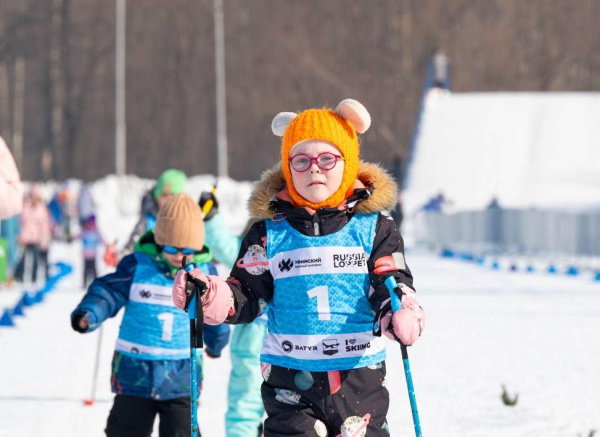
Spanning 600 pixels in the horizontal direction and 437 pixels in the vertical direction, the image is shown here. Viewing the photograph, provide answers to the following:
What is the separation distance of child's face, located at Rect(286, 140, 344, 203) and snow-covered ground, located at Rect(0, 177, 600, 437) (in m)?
2.57

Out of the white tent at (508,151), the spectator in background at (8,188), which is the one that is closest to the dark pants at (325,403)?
the spectator in background at (8,188)

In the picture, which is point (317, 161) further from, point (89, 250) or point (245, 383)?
point (89, 250)

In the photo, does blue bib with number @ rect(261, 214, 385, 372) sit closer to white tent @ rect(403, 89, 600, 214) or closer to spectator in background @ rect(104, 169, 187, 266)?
spectator in background @ rect(104, 169, 187, 266)

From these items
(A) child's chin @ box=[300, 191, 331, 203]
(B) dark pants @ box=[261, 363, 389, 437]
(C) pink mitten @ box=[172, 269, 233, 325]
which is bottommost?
(B) dark pants @ box=[261, 363, 389, 437]

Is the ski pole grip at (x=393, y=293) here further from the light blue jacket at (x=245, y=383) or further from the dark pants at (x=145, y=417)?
the light blue jacket at (x=245, y=383)

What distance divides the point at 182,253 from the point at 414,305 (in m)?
1.65

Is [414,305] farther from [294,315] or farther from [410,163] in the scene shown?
[410,163]

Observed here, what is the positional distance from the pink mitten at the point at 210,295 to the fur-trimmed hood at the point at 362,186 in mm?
348

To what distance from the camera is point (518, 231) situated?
22469 mm

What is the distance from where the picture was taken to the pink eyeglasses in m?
3.72

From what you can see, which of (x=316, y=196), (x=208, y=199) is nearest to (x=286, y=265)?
(x=316, y=196)

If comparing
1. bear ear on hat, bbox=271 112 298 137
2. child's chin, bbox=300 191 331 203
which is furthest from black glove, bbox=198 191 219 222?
child's chin, bbox=300 191 331 203

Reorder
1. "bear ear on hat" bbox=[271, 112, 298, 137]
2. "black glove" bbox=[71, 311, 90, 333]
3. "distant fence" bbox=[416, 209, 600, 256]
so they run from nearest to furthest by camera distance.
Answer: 1. "bear ear on hat" bbox=[271, 112, 298, 137]
2. "black glove" bbox=[71, 311, 90, 333]
3. "distant fence" bbox=[416, 209, 600, 256]

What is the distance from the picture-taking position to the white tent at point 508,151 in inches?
1721
